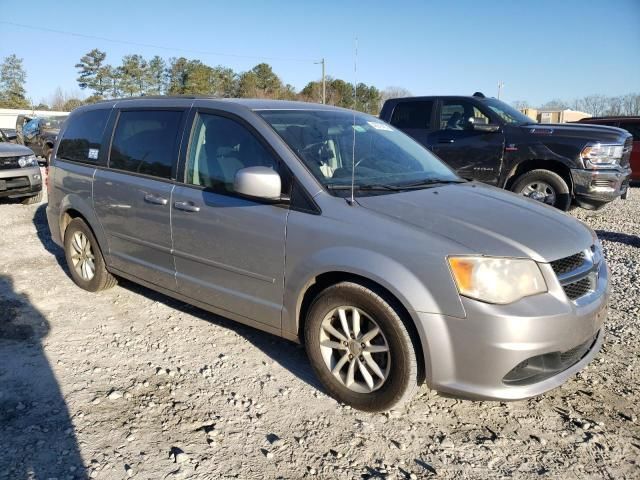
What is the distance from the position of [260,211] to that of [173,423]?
1.33 metres

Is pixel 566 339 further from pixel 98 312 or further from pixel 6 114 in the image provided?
pixel 6 114

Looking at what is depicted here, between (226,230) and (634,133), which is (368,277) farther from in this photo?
(634,133)

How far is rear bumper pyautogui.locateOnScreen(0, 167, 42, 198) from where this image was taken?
8742 millimetres

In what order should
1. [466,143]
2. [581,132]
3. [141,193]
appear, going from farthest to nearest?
[466,143] → [581,132] → [141,193]

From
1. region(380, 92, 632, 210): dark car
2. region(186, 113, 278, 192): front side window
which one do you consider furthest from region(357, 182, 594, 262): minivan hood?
region(380, 92, 632, 210): dark car

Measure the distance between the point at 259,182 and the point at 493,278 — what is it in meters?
1.41

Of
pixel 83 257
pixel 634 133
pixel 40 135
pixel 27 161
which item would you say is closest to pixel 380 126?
pixel 83 257

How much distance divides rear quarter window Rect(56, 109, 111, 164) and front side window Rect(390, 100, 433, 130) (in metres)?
5.30

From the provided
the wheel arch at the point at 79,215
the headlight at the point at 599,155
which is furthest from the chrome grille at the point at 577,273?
the headlight at the point at 599,155

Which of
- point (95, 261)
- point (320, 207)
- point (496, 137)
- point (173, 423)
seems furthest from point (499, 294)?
point (496, 137)

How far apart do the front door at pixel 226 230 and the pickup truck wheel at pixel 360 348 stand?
0.35 m

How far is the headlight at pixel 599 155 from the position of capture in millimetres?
7164

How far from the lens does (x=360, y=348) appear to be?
2.85 meters

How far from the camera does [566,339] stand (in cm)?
259
